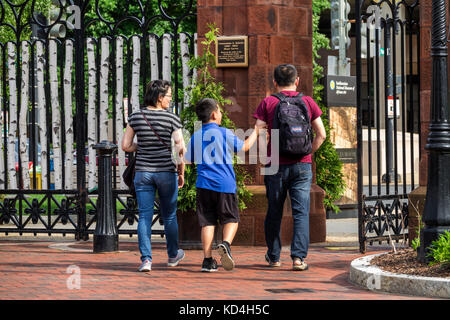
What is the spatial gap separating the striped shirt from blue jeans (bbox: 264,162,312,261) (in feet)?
3.32

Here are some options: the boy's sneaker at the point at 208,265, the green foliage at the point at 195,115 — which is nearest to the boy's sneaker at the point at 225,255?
the boy's sneaker at the point at 208,265

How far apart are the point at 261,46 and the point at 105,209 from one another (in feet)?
8.90

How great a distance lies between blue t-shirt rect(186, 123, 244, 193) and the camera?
8.22 metres

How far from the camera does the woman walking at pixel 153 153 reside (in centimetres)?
833

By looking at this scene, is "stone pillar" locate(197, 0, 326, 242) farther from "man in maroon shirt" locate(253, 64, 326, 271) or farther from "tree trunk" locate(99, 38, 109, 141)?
"man in maroon shirt" locate(253, 64, 326, 271)

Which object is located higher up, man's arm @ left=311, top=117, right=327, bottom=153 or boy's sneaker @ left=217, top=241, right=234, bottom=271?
man's arm @ left=311, top=117, right=327, bottom=153

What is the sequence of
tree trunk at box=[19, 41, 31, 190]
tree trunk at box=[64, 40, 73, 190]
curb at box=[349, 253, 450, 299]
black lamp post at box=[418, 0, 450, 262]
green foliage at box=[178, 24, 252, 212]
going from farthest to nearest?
tree trunk at box=[19, 41, 31, 190] < tree trunk at box=[64, 40, 73, 190] < green foliage at box=[178, 24, 252, 212] < black lamp post at box=[418, 0, 450, 262] < curb at box=[349, 253, 450, 299]

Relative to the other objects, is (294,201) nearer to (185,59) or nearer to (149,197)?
(149,197)

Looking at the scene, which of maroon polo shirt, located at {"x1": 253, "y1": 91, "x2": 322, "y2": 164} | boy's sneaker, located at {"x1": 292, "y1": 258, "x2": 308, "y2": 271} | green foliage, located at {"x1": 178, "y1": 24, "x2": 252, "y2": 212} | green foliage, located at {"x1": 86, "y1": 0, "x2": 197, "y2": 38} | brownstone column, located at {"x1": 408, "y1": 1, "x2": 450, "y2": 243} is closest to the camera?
boy's sneaker, located at {"x1": 292, "y1": 258, "x2": 308, "y2": 271}

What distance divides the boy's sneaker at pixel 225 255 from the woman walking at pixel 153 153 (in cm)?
73

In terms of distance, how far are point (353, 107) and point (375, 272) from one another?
8718mm

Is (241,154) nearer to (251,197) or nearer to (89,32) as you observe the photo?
(251,197)

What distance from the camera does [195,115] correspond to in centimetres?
1044

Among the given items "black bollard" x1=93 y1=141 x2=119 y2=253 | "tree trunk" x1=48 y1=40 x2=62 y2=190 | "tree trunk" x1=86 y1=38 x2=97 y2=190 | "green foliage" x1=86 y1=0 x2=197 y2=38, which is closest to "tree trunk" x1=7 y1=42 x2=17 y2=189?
"tree trunk" x1=48 y1=40 x2=62 y2=190
